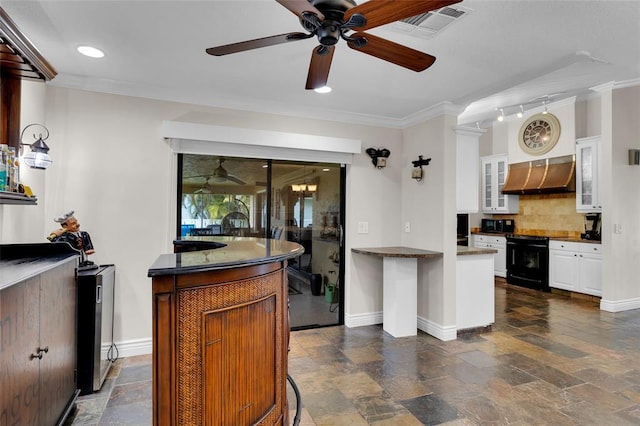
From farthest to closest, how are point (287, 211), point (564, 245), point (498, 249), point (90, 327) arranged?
1. point (498, 249)
2. point (564, 245)
3. point (287, 211)
4. point (90, 327)

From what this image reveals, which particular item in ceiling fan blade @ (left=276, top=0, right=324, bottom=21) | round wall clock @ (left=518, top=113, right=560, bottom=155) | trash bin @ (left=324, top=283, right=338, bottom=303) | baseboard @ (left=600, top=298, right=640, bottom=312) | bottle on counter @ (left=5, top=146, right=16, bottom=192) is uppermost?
round wall clock @ (left=518, top=113, right=560, bottom=155)

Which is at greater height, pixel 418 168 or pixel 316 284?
pixel 418 168

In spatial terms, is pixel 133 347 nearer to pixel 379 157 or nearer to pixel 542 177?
pixel 379 157

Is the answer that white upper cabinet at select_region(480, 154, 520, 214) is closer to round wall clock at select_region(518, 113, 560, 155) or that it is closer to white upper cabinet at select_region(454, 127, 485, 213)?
round wall clock at select_region(518, 113, 560, 155)

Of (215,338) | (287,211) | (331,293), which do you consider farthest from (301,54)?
(331,293)

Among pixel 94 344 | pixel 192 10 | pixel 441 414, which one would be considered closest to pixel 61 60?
pixel 192 10

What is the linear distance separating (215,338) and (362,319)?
2976mm

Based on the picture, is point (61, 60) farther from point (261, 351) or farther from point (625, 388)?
point (625, 388)

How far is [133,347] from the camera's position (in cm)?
325

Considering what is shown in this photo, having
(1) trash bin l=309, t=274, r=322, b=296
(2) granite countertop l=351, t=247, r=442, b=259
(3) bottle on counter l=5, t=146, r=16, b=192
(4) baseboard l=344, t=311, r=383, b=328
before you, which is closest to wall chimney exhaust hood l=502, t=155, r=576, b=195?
(2) granite countertop l=351, t=247, r=442, b=259

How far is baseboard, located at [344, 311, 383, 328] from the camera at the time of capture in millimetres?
4109

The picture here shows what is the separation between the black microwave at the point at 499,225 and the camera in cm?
702

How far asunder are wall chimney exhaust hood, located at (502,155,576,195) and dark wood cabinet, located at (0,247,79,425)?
6647mm

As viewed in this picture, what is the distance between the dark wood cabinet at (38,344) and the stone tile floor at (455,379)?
0.40 metres
